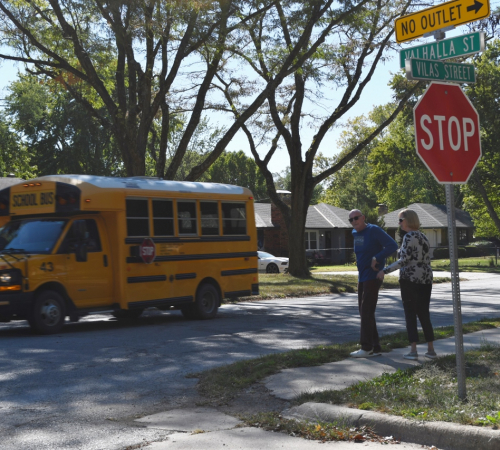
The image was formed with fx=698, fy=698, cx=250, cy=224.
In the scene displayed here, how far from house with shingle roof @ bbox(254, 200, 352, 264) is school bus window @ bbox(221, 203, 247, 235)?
31.7 metres

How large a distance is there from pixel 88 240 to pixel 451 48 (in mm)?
8405

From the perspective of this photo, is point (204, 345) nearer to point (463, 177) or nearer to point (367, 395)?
point (367, 395)

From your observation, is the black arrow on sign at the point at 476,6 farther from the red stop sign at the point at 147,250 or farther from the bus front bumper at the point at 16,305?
the red stop sign at the point at 147,250

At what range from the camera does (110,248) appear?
13.3 metres

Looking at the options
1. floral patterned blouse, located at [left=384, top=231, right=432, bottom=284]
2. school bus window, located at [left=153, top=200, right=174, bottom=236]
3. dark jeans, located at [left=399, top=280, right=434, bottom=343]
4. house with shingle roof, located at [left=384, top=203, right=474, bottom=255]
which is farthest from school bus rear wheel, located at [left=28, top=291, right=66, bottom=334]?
house with shingle roof, located at [left=384, top=203, right=474, bottom=255]

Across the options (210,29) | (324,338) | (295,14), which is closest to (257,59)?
(295,14)

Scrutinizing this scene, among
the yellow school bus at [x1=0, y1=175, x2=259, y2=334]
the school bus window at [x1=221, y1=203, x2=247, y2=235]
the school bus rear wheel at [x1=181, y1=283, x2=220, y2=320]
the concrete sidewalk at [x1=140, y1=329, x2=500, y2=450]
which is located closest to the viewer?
the concrete sidewalk at [x1=140, y1=329, x2=500, y2=450]

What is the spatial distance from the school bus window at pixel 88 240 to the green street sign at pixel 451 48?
7.87 meters

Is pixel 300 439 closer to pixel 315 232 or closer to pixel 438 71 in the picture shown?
pixel 438 71

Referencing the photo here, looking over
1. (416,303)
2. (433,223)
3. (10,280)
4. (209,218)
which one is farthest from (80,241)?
(433,223)

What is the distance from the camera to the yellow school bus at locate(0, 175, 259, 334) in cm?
1203

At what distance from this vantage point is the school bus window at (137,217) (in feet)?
44.0

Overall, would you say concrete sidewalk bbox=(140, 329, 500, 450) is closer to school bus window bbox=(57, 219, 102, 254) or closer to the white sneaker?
the white sneaker

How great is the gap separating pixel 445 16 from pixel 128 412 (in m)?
4.73
